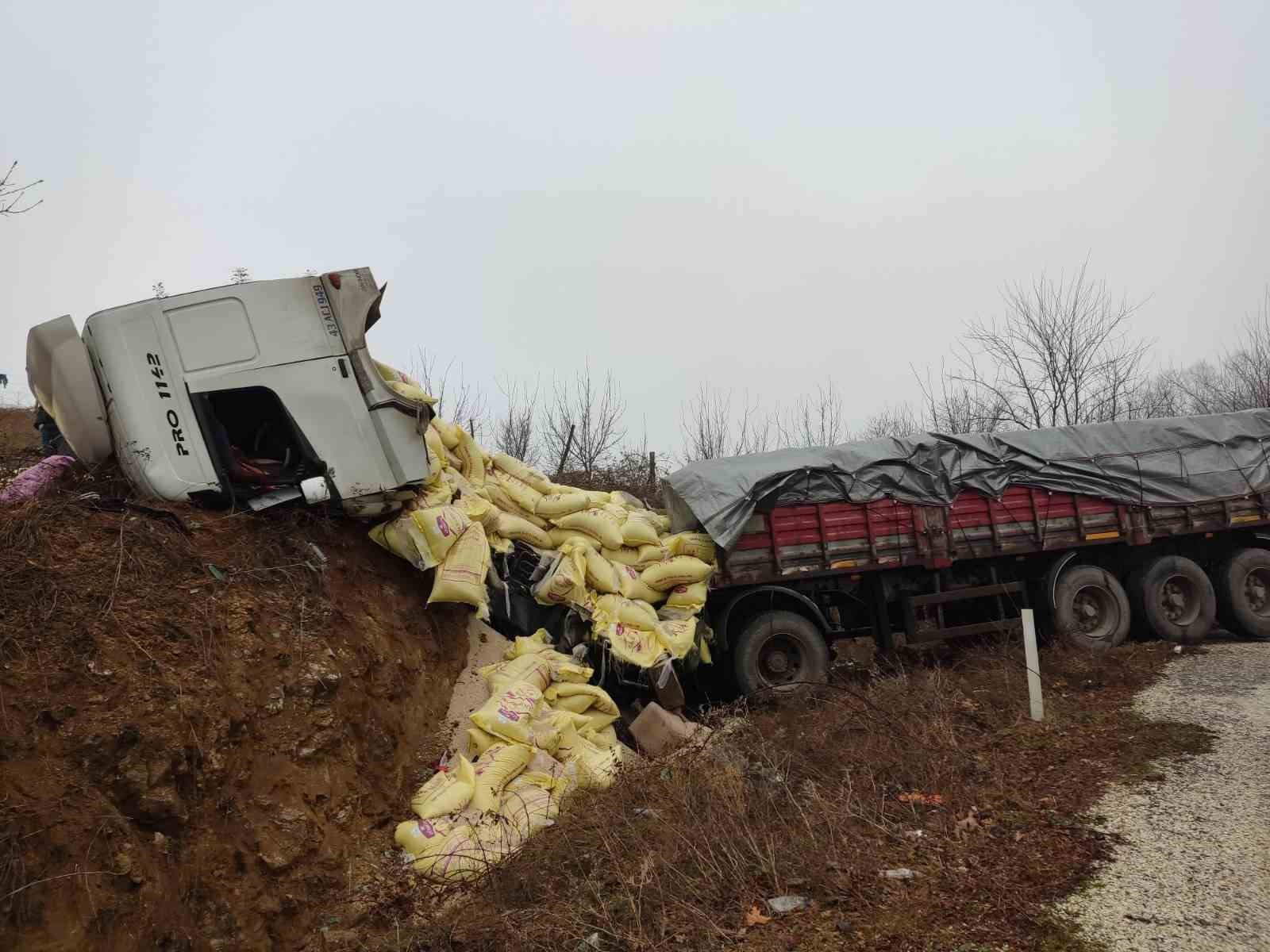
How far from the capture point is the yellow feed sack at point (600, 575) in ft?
21.6

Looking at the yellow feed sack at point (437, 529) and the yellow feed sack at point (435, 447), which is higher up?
the yellow feed sack at point (435, 447)

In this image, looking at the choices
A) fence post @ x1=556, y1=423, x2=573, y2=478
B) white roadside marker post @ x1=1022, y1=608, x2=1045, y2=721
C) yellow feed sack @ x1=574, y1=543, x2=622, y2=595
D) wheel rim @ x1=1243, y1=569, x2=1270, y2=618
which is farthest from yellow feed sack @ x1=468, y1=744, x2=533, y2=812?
fence post @ x1=556, y1=423, x2=573, y2=478

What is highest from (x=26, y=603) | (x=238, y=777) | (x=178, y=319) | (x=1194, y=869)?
(x=178, y=319)

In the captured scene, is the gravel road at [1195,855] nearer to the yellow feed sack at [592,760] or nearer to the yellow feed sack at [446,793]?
the yellow feed sack at [592,760]

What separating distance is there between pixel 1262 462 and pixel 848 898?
868cm

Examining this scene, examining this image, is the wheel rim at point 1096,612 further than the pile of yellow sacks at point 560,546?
Yes

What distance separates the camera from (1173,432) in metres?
9.07

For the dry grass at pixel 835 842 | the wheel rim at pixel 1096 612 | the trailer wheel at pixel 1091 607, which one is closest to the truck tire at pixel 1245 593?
the trailer wheel at pixel 1091 607

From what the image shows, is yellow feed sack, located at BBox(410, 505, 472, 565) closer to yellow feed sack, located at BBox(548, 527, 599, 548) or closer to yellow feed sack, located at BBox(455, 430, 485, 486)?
yellow feed sack, located at BBox(455, 430, 485, 486)

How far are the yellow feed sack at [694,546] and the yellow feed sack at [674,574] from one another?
0.59ft

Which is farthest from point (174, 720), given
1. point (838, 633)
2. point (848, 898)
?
point (838, 633)

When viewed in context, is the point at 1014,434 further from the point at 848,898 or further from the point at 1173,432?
the point at 848,898

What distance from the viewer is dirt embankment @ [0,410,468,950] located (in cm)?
328

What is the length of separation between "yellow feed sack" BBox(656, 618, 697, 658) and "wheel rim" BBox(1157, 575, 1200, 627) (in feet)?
19.0
